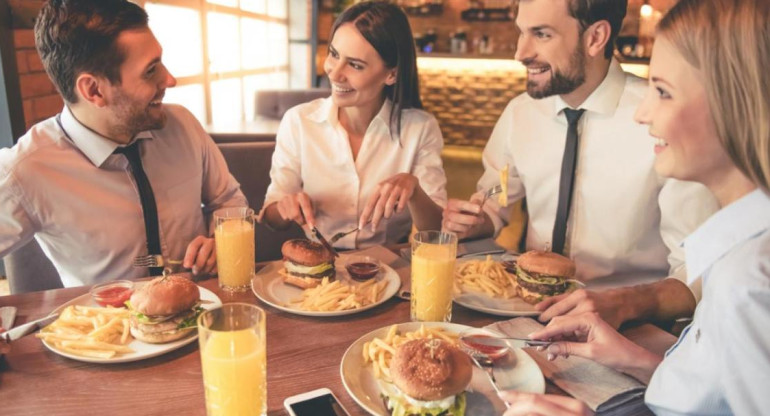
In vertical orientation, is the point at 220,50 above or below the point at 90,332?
above

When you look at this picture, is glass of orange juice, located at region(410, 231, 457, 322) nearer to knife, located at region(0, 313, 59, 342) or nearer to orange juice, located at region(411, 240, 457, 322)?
orange juice, located at region(411, 240, 457, 322)

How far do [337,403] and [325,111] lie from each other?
158 centimetres

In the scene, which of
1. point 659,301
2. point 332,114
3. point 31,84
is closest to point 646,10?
point 332,114

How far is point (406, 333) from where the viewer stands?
1.24m

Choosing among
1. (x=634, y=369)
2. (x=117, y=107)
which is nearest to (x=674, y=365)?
(x=634, y=369)

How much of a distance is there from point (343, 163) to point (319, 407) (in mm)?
1481

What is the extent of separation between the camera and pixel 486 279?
1558 mm

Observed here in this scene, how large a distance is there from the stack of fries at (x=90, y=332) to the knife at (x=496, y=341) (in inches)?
29.5

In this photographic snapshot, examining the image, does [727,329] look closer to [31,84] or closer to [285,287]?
[285,287]

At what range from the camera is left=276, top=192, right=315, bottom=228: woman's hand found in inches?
72.4

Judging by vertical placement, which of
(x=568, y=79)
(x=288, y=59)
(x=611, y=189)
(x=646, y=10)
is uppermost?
(x=646, y=10)

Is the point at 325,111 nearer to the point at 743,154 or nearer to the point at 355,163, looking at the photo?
the point at 355,163

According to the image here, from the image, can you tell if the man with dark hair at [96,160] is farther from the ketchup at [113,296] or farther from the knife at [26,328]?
the knife at [26,328]

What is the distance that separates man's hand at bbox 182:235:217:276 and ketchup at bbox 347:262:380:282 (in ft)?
1.40
